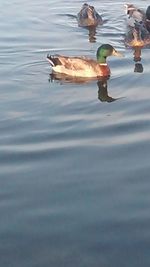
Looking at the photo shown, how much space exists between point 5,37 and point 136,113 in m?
6.06

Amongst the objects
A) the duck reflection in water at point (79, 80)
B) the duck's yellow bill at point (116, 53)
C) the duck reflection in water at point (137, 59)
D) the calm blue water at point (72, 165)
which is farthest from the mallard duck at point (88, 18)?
the duck reflection in water at point (79, 80)

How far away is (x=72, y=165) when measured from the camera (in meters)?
9.36

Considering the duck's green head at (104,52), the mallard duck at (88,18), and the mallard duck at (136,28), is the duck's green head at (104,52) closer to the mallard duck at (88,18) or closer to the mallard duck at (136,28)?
the mallard duck at (136,28)

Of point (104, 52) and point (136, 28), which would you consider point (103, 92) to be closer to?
point (104, 52)

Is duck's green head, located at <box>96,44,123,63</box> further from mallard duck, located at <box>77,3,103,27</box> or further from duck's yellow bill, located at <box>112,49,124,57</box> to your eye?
mallard duck, located at <box>77,3,103,27</box>

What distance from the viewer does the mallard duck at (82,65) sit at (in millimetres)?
13521

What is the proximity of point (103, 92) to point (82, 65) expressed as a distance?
4.11 feet

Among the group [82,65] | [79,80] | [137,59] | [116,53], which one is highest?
[116,53]

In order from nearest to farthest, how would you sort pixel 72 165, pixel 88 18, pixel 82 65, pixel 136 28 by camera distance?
pixel 72 165 → pixel 82 65 → pixel 136 28 → pixel 88 18

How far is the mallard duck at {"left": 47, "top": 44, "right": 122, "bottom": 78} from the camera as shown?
44.4 feet

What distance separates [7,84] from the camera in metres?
12.9

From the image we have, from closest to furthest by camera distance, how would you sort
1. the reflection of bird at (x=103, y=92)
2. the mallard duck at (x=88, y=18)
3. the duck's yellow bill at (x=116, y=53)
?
the reflection of bird at (x=103, y=92)
the duck's yellow bill at (x=116, y=53)
the mallard duck at (x=88, y=18)

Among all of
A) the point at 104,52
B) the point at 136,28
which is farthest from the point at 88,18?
the point at 104,52

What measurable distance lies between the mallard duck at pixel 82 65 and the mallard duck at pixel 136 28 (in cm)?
237
